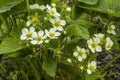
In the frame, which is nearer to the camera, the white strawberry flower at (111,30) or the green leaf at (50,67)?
the green leaf at (50,67)

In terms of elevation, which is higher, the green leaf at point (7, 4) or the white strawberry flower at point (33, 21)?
the green leaf at point (7, 4)

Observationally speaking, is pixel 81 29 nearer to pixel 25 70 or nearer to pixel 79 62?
pixel 79 62

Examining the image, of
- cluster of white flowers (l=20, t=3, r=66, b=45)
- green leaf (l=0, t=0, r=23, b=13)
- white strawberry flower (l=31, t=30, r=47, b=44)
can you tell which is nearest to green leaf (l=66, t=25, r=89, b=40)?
cluster of white flowers (l=20, t=3, r=66, b=45)

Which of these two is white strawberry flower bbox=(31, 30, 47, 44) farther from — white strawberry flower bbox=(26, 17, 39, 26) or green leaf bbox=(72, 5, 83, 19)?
green leaf bbox=(72, 5, 83, 19)

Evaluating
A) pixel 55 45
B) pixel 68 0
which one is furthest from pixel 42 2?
pixel 68 0

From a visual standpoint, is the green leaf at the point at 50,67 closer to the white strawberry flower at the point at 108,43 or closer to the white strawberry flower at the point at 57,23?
the white strawberry flower at the point at 57,23

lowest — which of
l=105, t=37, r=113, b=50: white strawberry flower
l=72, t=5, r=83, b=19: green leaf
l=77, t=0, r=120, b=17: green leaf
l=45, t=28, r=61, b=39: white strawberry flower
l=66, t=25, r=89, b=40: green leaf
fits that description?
l=105, t=37, r=113, b=50: white strawberry flower

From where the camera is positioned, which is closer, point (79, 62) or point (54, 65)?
point (54, 65)

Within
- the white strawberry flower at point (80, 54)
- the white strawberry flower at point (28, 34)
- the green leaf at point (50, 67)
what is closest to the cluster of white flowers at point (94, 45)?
the white strawberry flower at point (80, 54)
